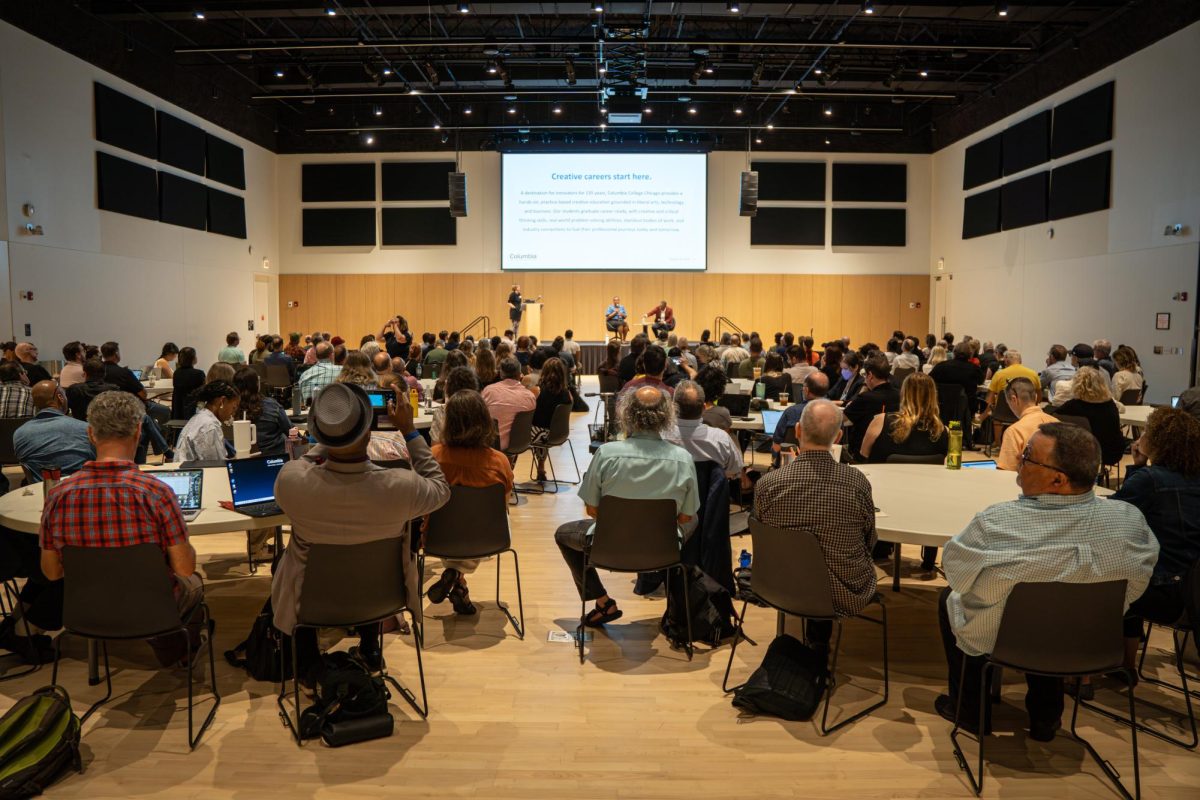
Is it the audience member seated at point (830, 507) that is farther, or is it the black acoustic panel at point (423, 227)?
the black acoustic panel at point (423, 227)

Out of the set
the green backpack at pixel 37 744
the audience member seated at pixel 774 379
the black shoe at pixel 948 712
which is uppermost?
the audience member seated at pixel 774 379

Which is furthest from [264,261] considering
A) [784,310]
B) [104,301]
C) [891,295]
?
[891,295]

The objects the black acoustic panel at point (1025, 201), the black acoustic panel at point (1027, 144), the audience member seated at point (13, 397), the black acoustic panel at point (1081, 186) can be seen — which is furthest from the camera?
the black acoustic panel at point (1025, 201)

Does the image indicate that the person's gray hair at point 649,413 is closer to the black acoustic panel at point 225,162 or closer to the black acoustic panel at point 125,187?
the black acoustic panel at point 125,187

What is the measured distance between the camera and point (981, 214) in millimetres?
18547

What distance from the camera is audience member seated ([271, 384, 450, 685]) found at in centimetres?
324

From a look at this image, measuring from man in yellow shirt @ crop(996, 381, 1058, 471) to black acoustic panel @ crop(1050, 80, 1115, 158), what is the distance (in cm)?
1113


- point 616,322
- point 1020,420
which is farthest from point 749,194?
point 1020,420

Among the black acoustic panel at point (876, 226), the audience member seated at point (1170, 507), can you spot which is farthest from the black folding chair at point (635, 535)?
the black acoustic panel at point (876, 226)

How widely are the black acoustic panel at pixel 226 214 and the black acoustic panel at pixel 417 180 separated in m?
3.54

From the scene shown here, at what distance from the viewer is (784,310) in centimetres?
2147

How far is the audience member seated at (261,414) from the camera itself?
552cm

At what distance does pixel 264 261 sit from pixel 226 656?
18.1 meters

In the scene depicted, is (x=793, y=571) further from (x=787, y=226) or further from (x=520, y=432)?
(x=787, y=226)
